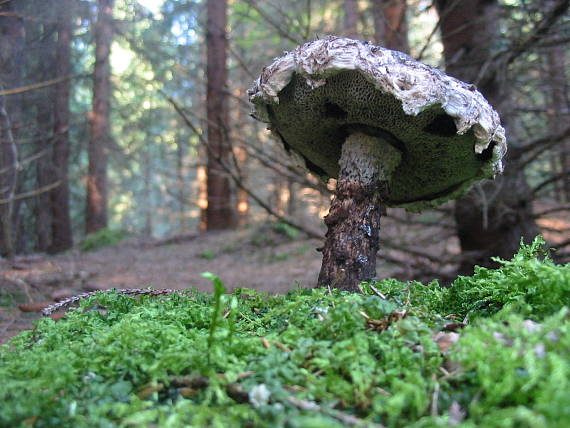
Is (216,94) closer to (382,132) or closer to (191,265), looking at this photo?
(191,265)

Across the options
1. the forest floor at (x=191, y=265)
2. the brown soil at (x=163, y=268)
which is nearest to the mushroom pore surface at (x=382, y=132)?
the forest floor at (x=191, y=265)

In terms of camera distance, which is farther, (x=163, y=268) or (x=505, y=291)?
(x=163, y=268)

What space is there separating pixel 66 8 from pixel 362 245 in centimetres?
499

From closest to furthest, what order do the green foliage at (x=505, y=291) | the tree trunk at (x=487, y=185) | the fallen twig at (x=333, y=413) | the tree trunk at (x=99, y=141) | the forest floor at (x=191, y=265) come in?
the fallen twig at (x=333, y=413), the green foliage at (x=505, y=291), the forest floor at (x=191, y=265), the tree trunk at (x=487, y=185), the tree trunk at (x=99, y=141)

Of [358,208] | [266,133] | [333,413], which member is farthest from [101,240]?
[333,413]

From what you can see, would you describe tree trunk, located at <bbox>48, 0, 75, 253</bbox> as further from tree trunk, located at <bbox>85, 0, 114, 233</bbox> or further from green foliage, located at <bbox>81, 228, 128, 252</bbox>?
tree trunk, located at <bbox>85, 0, 114, 233</bbox>

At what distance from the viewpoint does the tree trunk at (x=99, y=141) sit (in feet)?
39.8

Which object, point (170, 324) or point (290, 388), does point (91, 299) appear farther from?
point (290, 388)

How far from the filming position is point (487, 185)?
5160mm

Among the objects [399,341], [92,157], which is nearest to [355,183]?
[399,341]

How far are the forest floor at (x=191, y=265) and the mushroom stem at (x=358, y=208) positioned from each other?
3.98ft

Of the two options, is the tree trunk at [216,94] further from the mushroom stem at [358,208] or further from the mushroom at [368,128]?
the mushroom stem at [358,208]

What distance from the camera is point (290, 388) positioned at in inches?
48.4

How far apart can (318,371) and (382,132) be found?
1.68 meters
